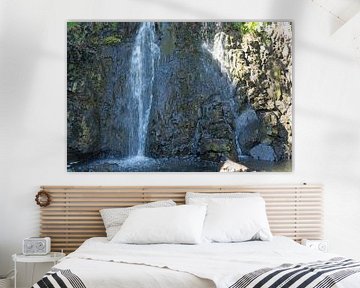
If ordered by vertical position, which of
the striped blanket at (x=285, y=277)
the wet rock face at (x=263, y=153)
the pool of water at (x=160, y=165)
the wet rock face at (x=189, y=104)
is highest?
the wet rock face at (x=189, y=104)

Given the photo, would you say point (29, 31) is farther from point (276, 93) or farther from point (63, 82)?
point (276, 93)

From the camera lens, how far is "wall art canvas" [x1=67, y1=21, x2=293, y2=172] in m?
6.10

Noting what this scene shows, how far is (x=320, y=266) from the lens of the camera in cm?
396

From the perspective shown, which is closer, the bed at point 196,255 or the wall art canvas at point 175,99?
the bed at point 196,255

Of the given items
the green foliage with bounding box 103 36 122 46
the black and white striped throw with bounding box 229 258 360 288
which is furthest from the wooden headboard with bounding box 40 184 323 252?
the black and white striped throw with bounding box 229 258 360 288

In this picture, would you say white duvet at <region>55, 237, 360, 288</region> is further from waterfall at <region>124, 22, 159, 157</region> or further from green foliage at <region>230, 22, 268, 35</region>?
green foliage at <region>230, 22, 268, 35</region>

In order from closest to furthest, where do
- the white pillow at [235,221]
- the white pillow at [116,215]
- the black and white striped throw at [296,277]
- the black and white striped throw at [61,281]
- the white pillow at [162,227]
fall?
the black and white striped throw at [296,277] < the black and white striped throw at [61,281] < the white pillow at [162,227] < the white pillow at [235,221] < the white pillow at [116,215]

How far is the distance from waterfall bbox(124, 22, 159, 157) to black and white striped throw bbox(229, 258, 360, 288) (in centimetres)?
251

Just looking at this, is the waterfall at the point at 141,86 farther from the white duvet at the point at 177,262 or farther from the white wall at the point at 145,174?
the white duvet at the point at 177,262

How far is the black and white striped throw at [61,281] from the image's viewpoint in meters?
3.76

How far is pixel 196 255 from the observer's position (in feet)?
14.9

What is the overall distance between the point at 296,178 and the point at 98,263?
2561mm

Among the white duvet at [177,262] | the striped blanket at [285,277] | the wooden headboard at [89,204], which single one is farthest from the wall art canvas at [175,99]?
the striped blanket at [285,277]

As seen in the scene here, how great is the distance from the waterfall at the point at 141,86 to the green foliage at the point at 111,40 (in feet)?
0.54
